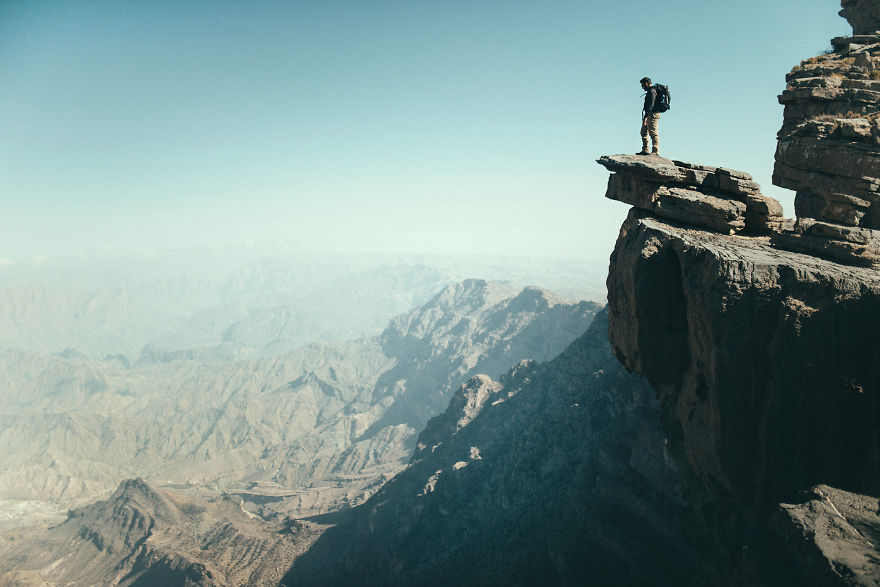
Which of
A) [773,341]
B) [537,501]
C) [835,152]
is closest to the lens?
[773,341]

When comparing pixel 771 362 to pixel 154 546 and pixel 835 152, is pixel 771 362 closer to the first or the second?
pixel 835 152

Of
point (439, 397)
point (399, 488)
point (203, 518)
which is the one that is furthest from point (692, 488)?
point (439, 397)

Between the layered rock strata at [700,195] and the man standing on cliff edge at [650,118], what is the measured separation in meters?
1.45

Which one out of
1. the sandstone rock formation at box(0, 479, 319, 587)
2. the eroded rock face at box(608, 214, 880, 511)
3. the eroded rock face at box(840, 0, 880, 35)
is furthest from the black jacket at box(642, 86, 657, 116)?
the sandstone rock formation at box(0, 479, 319, 587)

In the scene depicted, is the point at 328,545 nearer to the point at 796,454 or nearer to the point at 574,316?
the point at 796,454

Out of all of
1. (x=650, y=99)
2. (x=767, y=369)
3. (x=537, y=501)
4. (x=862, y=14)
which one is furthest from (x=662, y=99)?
(x=537, y=501)

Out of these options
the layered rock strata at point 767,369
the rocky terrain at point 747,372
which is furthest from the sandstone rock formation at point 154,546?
the layered rock strata at point 767,369

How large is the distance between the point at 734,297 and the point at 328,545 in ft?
244

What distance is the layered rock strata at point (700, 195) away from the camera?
19828 mm

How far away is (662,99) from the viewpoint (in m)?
23.4

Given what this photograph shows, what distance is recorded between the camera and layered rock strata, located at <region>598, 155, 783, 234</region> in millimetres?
19828

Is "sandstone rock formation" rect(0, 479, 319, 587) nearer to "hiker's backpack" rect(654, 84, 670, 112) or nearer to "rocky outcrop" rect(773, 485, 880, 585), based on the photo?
"rocky outcrop" rect(773, 485, 880, 585)

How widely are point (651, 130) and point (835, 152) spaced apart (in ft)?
28.2

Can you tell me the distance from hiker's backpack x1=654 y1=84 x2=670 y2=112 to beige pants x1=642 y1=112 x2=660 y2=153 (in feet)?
1.76
